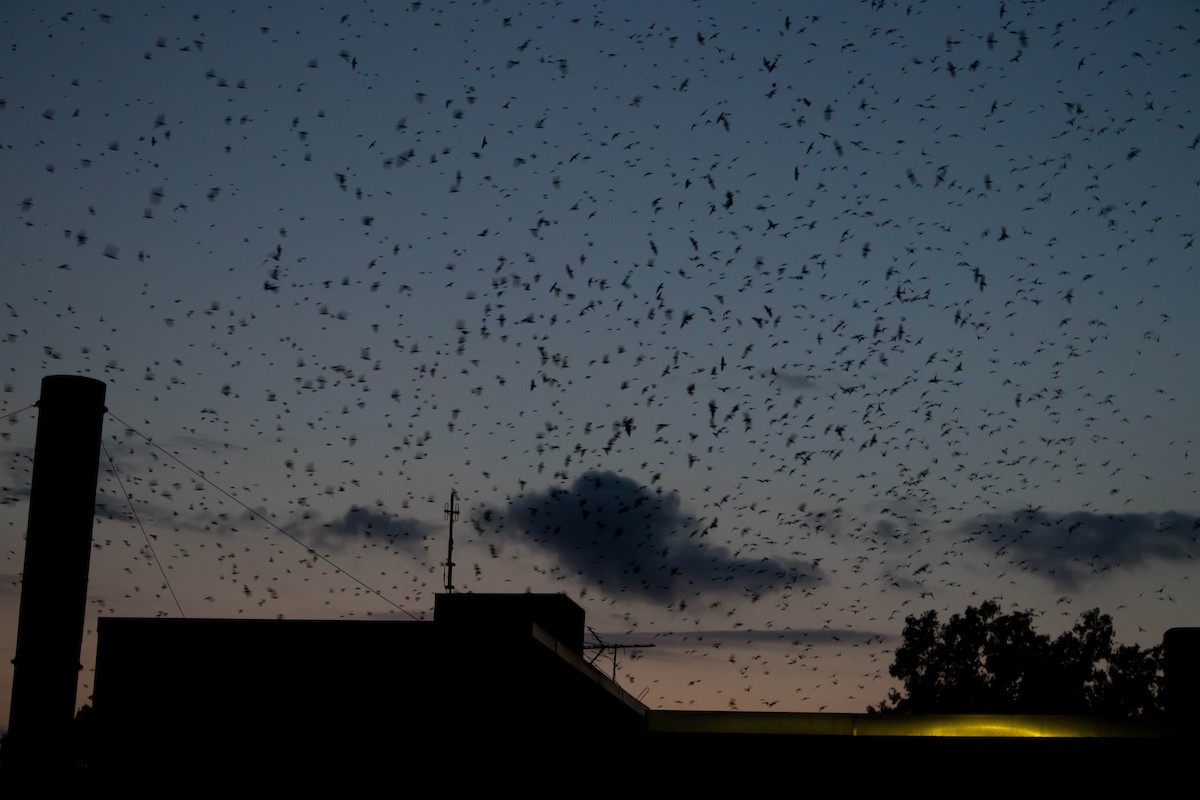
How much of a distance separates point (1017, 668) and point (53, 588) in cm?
6206

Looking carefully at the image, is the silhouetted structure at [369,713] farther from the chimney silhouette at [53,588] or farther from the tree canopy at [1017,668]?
the tree canopy at [1017,668]

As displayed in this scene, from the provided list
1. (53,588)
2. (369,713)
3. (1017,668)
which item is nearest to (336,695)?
(369,713)

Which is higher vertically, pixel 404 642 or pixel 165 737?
pixel 404 642

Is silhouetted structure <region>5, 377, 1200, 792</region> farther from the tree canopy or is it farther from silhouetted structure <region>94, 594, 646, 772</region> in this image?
the tree canopy

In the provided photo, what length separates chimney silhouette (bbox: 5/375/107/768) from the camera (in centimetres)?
2002

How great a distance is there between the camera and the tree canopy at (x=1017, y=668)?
227 feet

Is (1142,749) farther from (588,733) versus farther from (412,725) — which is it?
(412,725)

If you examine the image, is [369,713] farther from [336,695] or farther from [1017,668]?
[1017,668]

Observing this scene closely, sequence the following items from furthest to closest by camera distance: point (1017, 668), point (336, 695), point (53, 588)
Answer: point (1017, 668)
point (336, 695)
point (53, 588)

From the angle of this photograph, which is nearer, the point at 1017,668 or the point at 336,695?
the point at 336,695

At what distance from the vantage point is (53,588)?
20.1 meters

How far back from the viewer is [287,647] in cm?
2172

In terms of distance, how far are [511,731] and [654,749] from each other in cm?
290

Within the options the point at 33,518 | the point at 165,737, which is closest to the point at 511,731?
the point at 165,737
